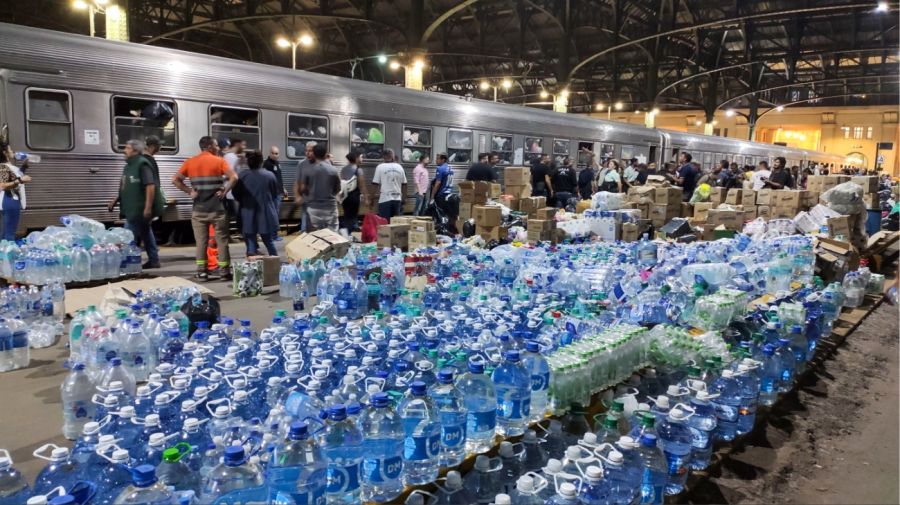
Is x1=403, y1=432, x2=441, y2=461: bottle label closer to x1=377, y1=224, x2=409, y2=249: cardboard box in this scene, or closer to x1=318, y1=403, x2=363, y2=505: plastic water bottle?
x1=318, y1=403, x2=363, y2=505: plastic water bottle

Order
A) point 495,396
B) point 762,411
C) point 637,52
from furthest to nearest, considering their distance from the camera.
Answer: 1. point 637,52
2. point 762,411
3. point 495,396

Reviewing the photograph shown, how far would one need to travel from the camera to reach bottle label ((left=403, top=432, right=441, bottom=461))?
2.18 meters

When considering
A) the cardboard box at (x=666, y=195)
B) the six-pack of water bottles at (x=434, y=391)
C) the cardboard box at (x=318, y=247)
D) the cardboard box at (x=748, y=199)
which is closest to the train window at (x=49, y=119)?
the cardboard box at (x=318, y=247)

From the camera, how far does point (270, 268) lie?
6.35 m

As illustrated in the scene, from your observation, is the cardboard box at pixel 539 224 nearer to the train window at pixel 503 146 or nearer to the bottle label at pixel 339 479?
the train window at pixel 503 146

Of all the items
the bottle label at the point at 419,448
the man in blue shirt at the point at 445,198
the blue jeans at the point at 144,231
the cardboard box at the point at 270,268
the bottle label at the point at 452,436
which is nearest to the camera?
the bottle label at the point at 419,448

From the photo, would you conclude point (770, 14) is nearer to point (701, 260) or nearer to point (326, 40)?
point (701, 260)

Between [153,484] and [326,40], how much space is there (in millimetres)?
27494

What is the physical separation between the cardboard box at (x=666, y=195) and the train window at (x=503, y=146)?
400 cm

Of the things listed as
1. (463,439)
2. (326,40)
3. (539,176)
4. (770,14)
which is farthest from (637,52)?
(463,439)

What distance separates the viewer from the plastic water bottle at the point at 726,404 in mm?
3365

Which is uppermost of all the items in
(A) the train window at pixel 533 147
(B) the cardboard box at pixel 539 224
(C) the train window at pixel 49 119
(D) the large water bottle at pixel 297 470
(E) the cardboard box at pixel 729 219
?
(A) the train window at pixel 533 147

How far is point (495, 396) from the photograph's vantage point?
2.57 meters

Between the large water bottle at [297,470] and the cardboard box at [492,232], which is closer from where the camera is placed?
the large water bottle at [297,470]
